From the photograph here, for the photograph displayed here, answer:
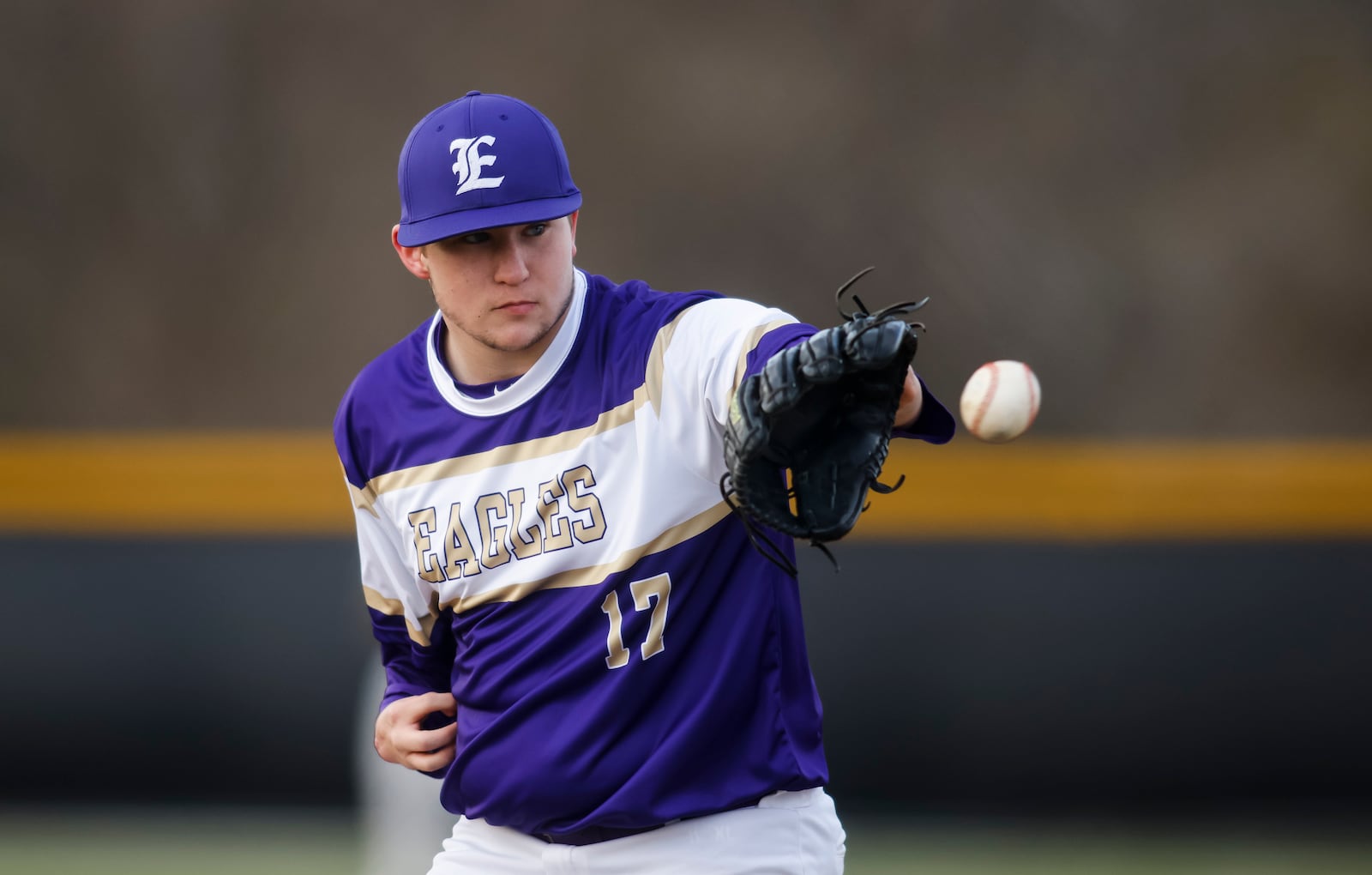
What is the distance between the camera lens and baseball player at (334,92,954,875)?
84.4 inches

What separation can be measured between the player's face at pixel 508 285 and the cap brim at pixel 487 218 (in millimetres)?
27

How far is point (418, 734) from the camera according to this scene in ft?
7.93

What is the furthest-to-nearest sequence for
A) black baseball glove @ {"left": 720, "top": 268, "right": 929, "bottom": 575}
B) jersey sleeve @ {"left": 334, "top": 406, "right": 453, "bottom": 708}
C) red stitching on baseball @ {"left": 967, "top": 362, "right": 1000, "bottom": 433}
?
jersey sleeve @ {"left": 334, "top": 406, "right": 453, "bottom": 708} → red stitching on baseball @ {"left": 967, "top": 362, "right": 1000, "bottom": 433} → black baseball glove @ {"left": 720, "top": 268, "right": 929, "bottom": 575}

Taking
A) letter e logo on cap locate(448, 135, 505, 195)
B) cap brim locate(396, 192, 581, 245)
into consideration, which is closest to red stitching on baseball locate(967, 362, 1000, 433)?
cap brim locate(396, 192, 581, 245)

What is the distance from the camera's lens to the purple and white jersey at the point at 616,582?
2143mm

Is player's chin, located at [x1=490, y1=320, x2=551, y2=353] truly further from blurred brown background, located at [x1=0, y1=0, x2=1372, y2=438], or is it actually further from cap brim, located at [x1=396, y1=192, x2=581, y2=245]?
blurred brown background, located at [x1=0, y1=0, x2=1372, y2=438]

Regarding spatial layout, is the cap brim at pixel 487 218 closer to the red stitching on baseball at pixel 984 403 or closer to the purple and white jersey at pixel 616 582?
the purple and white jersey at pixel 616 582

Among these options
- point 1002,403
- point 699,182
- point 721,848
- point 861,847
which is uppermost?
point 699,182

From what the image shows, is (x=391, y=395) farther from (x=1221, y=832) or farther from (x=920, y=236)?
(x=920, y=236)

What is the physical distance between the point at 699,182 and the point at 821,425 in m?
5.52

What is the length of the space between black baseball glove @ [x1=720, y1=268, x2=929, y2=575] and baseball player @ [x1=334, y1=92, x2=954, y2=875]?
4.8 inches

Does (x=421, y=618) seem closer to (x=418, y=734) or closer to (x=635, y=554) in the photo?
(x=418, y=734)

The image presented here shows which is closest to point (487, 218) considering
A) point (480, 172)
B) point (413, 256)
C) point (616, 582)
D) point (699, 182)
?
point (480, 172)

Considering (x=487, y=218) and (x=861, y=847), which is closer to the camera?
(x=487, y=218)
